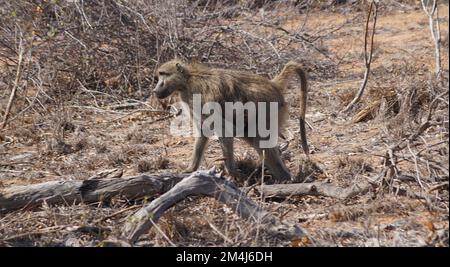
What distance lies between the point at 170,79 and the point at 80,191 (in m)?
1.71

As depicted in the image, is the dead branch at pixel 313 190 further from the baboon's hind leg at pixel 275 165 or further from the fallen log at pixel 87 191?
the baboon's hind leg at pixel 275 165

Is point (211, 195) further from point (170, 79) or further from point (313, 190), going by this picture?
point (170, 79)

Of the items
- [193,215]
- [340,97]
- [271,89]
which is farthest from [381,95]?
[193,215]

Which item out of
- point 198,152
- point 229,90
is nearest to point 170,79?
point 229,90

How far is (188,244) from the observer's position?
5.06m

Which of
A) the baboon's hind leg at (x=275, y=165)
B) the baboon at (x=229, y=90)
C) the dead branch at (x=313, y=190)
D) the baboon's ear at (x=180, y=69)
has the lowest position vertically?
the dead branch at (x=313, y=190)

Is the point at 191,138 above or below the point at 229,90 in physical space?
below

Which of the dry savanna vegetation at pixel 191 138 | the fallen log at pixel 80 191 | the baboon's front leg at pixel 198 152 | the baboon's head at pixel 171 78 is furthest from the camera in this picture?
the baboon's head at pixel 171 78

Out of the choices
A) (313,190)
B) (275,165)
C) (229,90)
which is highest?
(229,90)

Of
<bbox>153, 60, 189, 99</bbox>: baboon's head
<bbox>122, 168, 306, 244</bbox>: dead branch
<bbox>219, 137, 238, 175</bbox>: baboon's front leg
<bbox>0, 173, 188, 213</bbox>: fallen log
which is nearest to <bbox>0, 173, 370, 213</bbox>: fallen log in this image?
<bbox>0, 173, 188, 213</bbox>: fallen log

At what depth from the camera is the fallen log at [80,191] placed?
5.53 meters

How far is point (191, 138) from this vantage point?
26.7 feet

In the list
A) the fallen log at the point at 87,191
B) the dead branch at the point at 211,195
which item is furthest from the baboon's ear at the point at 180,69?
the dead branch at the point at 211,195

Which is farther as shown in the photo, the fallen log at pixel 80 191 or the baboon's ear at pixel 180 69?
the baboon's ear at pixel 180 69
